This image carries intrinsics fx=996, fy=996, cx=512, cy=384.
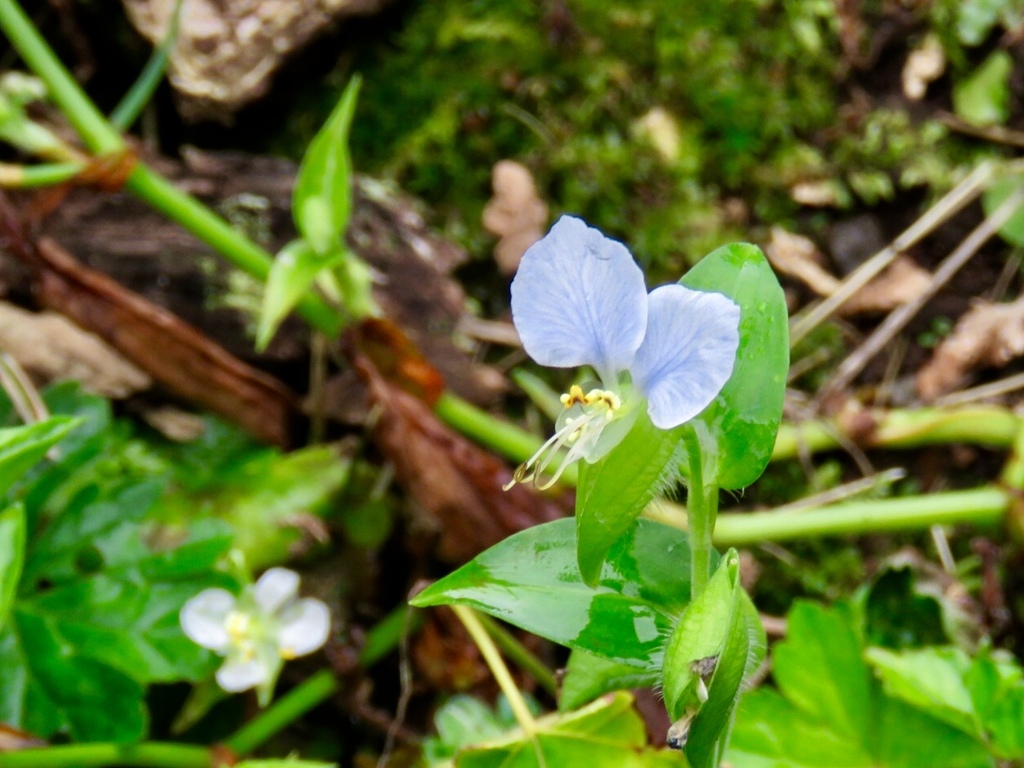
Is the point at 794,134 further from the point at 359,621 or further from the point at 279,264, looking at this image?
the point at 359,621

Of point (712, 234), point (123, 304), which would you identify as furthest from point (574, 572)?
point (712, 234)

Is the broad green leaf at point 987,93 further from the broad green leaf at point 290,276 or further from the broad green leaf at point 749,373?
the broad green leaf at point 749,373

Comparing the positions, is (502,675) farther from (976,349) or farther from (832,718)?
(976,349)

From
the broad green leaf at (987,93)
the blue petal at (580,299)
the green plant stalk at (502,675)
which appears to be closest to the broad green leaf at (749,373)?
the blue petal at (580,299)

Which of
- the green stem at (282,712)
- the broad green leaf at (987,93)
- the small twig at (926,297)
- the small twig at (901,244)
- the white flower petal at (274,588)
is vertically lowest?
the small twig at (926,297)

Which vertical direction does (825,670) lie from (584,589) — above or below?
below

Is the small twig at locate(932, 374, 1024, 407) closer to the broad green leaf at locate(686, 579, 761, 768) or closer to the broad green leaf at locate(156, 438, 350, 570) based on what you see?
the broad green leaf at locate(156, 438, 350, 570)

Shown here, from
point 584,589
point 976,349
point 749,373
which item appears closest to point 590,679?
point 584,589
